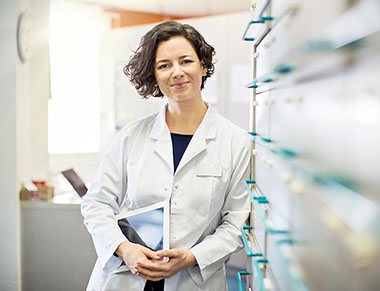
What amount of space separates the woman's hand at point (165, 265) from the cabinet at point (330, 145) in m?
0.68

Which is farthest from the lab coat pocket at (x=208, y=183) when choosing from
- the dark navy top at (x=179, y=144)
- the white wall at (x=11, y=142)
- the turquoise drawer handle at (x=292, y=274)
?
the white wall at (x=11, y=142)

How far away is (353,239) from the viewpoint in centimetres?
41

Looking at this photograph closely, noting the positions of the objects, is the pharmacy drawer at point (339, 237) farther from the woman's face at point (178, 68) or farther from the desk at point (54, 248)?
the desk at point (54, 248)

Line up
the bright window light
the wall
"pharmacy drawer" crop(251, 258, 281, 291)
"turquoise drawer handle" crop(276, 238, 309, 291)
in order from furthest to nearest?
1. the bright window light
2. the wall
3. "pharmacy drawer" crop(251, 258, 281, 291)
4. "turquoise drawer handle" crop(276, 238, 309, 291)

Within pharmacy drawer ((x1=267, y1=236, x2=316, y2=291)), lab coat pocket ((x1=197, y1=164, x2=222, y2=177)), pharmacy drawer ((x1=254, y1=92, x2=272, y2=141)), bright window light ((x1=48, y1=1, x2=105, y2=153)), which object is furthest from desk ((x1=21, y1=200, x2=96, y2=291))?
bright window light ((x1=48, y1=1, x2=105, y2=153))

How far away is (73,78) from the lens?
5461 mm

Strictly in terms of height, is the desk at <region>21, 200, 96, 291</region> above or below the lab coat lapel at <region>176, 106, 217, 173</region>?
below

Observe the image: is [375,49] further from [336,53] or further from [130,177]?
[130,177]

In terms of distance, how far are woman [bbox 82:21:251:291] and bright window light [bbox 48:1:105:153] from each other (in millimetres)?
3809

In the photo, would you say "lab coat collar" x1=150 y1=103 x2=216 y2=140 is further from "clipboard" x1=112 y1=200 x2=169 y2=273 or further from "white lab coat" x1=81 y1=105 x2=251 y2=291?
"clipboard" x1=112 y1=200 x2=169 y2=273

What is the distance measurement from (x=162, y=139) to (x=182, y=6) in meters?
4.64

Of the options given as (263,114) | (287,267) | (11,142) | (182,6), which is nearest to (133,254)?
(263,114)

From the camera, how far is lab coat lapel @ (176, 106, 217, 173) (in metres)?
1.59

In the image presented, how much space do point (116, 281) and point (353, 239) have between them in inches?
52.8
